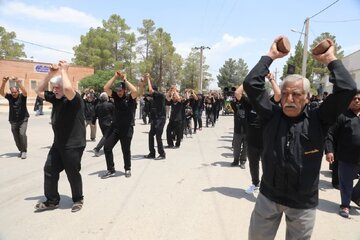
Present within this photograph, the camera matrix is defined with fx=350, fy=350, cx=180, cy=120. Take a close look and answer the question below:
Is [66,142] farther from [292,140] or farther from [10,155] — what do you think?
[10,155]

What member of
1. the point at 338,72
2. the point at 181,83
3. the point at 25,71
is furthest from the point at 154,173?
the point at 181,83

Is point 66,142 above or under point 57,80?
under

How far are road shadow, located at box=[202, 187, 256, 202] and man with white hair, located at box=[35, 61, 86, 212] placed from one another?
2307 mm

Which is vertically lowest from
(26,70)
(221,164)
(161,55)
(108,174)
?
(221,164)

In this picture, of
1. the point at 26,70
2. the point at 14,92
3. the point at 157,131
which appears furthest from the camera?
the point at 26,70

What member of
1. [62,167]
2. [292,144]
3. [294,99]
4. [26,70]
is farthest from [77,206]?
[26,70]

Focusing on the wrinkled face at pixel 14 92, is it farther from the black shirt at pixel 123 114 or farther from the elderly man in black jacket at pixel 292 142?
the elderly man in black jacket at pixel 292 142

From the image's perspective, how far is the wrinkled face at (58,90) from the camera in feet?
15.4

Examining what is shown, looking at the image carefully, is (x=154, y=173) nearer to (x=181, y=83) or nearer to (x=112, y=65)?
(x=112, y=65)

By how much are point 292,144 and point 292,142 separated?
1 cm

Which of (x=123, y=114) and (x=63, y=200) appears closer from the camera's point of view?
(x=63, y=200)

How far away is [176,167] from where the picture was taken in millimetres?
7941

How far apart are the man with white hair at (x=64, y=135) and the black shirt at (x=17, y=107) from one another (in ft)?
12.9

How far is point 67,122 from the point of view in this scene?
4.71 metres
